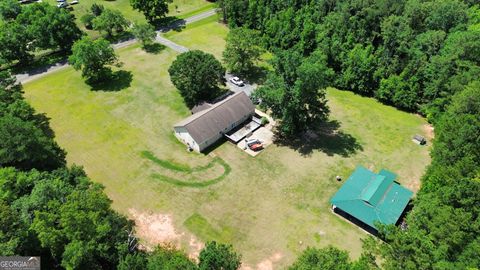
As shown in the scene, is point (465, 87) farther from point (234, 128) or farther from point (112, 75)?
point (112, 75)

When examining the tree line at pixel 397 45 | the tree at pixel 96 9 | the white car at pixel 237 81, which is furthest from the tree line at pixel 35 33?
the tree line at pixel 397 45

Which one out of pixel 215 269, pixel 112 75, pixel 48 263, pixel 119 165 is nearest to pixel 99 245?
pixel 48 263

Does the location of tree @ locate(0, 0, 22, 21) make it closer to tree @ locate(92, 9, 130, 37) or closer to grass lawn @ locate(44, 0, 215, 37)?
grass lawn @ locate(44, 0, 215, 37)

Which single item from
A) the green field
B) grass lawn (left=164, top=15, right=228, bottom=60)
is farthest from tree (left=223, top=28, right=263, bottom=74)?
the green field

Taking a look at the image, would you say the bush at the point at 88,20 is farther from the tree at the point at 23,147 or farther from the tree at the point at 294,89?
the tree at the point at 294,89

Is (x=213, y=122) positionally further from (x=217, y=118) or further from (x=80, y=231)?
(x=80, y=231)

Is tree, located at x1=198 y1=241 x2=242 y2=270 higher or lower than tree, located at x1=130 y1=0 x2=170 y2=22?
above
